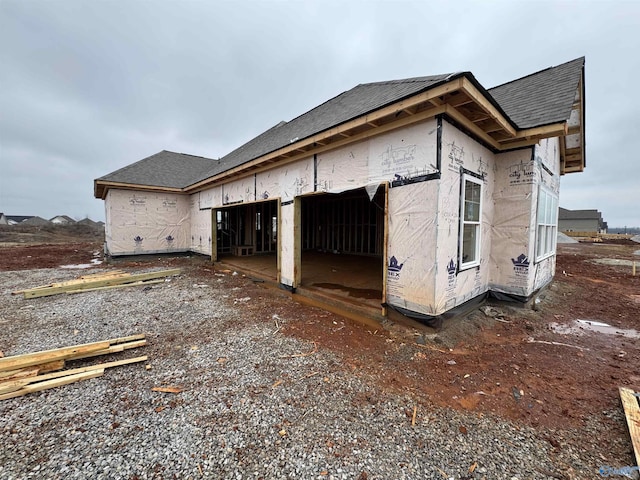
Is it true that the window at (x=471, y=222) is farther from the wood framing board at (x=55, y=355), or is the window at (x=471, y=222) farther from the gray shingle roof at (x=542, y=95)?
the wood framing board at (x=55, y=355)

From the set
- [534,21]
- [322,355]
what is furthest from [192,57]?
[322,355]

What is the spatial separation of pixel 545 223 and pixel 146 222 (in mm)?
14581

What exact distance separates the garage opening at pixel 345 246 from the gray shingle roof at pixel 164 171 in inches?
255

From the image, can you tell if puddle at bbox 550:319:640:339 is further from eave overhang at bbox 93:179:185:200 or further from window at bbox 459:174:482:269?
eave overhang at bbox 93:179:185:200

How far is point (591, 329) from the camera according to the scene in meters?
4.33

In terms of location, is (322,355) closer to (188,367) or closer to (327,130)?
(188,367)

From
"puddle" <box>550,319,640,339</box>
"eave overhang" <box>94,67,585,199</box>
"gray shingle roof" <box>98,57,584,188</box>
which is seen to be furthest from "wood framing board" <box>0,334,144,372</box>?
"puddle" <box>550,319,640,339</box>

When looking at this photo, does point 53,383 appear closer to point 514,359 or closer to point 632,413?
Answer: point 514,359

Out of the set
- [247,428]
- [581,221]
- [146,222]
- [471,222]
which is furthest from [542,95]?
[581,221]

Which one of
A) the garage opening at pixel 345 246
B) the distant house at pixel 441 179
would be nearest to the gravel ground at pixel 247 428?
the distant house at pixel 441 179

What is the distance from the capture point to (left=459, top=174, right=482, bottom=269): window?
14.1 ft

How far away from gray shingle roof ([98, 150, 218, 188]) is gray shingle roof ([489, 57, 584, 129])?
12027 millimetres

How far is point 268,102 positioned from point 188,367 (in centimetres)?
1998

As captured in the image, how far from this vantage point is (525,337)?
3.94 metres
